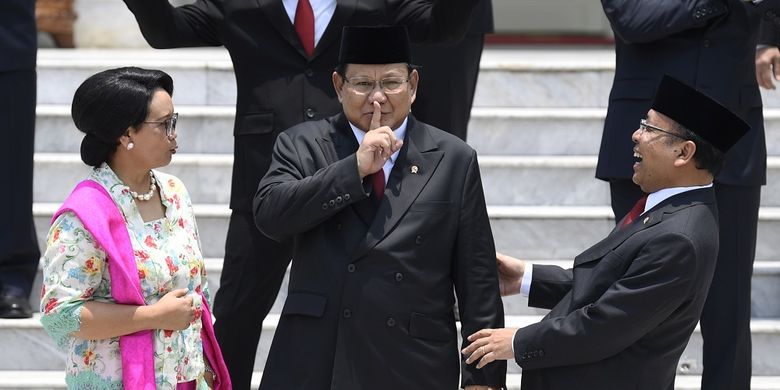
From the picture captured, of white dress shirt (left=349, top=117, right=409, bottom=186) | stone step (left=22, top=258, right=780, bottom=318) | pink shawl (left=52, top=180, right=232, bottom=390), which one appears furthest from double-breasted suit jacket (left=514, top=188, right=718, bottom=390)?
stone step (left=22, top=258, right=780, bottom=318)

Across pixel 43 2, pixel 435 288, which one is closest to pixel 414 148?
pixel 435 288

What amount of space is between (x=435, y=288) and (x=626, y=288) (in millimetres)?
505

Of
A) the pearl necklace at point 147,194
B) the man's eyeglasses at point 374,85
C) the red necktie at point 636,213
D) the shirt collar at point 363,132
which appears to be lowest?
the pearl necklace at point 147,194

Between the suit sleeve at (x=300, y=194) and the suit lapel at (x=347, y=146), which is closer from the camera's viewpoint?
the suit sleeve at (x=300, y=194)

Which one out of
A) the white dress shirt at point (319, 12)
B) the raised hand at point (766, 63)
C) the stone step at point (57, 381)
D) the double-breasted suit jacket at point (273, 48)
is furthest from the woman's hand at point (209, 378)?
the raised hand at point (766, 63)

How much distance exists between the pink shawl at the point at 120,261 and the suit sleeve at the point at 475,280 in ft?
2.68

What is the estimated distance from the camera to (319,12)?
4520 mm

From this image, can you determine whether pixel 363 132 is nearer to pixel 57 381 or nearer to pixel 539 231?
pixel 57 381

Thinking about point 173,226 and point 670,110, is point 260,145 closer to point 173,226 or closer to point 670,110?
point 173,226

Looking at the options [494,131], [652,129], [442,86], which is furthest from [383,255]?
[494,131]

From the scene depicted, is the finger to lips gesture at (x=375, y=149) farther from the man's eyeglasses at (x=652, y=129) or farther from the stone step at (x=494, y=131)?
the stone step at (x=494, y=131)

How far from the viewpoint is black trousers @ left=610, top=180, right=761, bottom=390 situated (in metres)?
4.68

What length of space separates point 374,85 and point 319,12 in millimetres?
855

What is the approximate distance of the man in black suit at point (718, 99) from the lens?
14.8 ft
